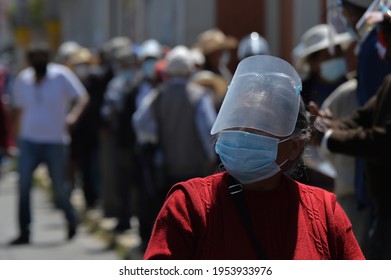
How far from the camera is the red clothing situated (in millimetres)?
3428

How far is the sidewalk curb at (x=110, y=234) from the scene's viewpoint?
10.6 metres

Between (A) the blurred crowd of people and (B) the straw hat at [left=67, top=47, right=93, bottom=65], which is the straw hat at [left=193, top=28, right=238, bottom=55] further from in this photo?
(B) the straw hat at [left=67, top=47, right=93, bottom=65]

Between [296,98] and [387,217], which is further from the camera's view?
[387,217]

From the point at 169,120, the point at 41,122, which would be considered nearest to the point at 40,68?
the point at 41,122

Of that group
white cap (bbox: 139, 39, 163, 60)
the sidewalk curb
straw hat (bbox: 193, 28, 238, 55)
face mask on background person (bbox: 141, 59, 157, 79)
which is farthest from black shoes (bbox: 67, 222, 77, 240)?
straw hat (bbox: 193, 28, 238, 55)

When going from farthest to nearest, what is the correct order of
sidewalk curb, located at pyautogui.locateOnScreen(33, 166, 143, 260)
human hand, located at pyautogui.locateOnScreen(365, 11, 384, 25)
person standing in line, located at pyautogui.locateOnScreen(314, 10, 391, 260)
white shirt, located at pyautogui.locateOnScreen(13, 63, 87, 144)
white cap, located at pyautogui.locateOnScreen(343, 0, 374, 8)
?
white shirt, located at pyautogui.locateOnScreen(13, 63, 87, 144) → sidewalk curb, located at pyautogui.locateOnScreen(33, 166, 143, 260) → white cap, located at pyautogui.locateOnScreen(343, 0, 374, 8) → human hand, located at pyautogui.locateOnScreen(365, 11, 384, 25) → person standing in line, located at pyautogui.locateOnScreen(314, 10, 391, 260)

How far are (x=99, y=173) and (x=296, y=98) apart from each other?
1127cm

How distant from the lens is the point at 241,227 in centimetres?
344

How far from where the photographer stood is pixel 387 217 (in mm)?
5293

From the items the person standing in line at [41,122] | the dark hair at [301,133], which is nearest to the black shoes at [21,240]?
the person standing in line at [41,122]

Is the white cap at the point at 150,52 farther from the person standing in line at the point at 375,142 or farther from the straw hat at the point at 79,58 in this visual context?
the person standing in line at the point at 375,142

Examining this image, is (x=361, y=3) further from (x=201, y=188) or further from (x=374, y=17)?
(x=201, y=188)

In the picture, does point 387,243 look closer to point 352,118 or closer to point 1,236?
point 352,118
